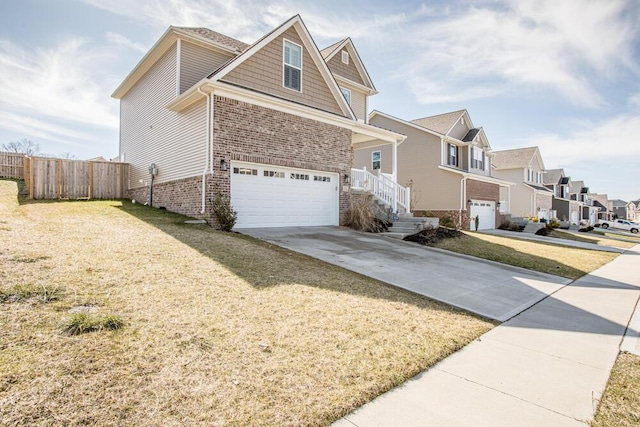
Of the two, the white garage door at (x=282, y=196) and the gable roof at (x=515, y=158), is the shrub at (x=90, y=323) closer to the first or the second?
the white garage door at (x=282, y=196)

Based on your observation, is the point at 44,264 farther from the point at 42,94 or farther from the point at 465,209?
the point at 465,209

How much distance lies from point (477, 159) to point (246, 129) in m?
22.1

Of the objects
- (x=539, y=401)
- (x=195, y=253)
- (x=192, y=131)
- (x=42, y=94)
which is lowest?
(x=539, y=401)

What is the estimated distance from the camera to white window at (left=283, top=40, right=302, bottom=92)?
13219 millimetres

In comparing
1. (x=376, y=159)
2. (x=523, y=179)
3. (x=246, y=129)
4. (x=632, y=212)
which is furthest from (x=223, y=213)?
(x=632, y=212)

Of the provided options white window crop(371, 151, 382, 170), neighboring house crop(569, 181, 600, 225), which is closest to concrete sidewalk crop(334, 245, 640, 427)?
white window crop(371, 151, 382, 170)

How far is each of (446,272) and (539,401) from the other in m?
5.37

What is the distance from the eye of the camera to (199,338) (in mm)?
A: 3455

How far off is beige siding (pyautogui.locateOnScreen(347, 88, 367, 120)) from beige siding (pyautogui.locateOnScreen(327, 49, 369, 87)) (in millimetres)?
649

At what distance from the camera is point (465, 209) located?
2356cm

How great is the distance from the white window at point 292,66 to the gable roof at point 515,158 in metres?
29.6

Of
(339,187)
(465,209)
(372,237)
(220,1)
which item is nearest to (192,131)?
(220,1)

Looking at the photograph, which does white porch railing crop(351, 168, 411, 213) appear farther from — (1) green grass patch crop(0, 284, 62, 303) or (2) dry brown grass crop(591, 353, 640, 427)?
(1) green grass patch crop(0, 284, 62, 303)

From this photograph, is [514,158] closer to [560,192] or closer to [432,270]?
[560,192]
